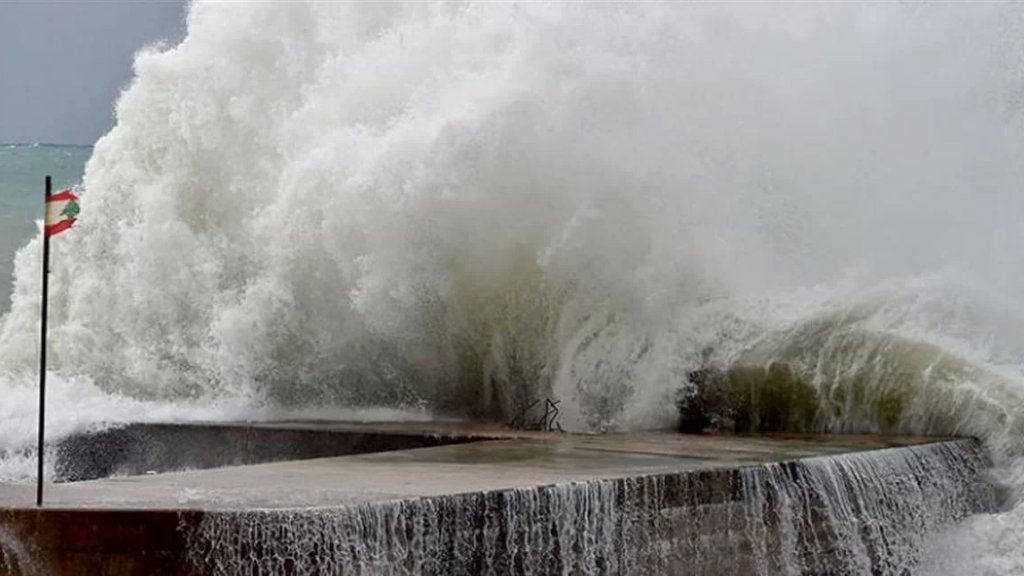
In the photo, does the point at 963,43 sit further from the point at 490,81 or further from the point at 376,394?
the point at 376,394

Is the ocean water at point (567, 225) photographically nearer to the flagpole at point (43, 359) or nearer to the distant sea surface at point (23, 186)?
the flagpole at point (43, 359)

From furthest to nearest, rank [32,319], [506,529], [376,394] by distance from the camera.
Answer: [32,319]
[376,394]
[506,529]

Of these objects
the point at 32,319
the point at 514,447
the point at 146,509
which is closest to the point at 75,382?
the point at 32,319

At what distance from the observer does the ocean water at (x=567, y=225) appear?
11547mm

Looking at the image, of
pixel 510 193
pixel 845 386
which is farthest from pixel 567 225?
pixel 845 386

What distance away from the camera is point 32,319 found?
1583cm

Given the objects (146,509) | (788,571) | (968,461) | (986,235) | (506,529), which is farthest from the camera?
(986,235)

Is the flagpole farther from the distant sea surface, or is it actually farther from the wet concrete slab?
the distant sea surface

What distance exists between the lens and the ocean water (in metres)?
11.5

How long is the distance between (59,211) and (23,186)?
2694cm

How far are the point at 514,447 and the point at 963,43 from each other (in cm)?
694

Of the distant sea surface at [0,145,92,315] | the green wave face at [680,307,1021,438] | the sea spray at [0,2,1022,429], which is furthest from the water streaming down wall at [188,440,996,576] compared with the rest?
the distant sea surface at [0,145,92,315]

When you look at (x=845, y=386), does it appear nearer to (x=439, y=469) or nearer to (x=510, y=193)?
(x=510, y=193)

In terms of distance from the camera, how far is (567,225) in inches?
468
